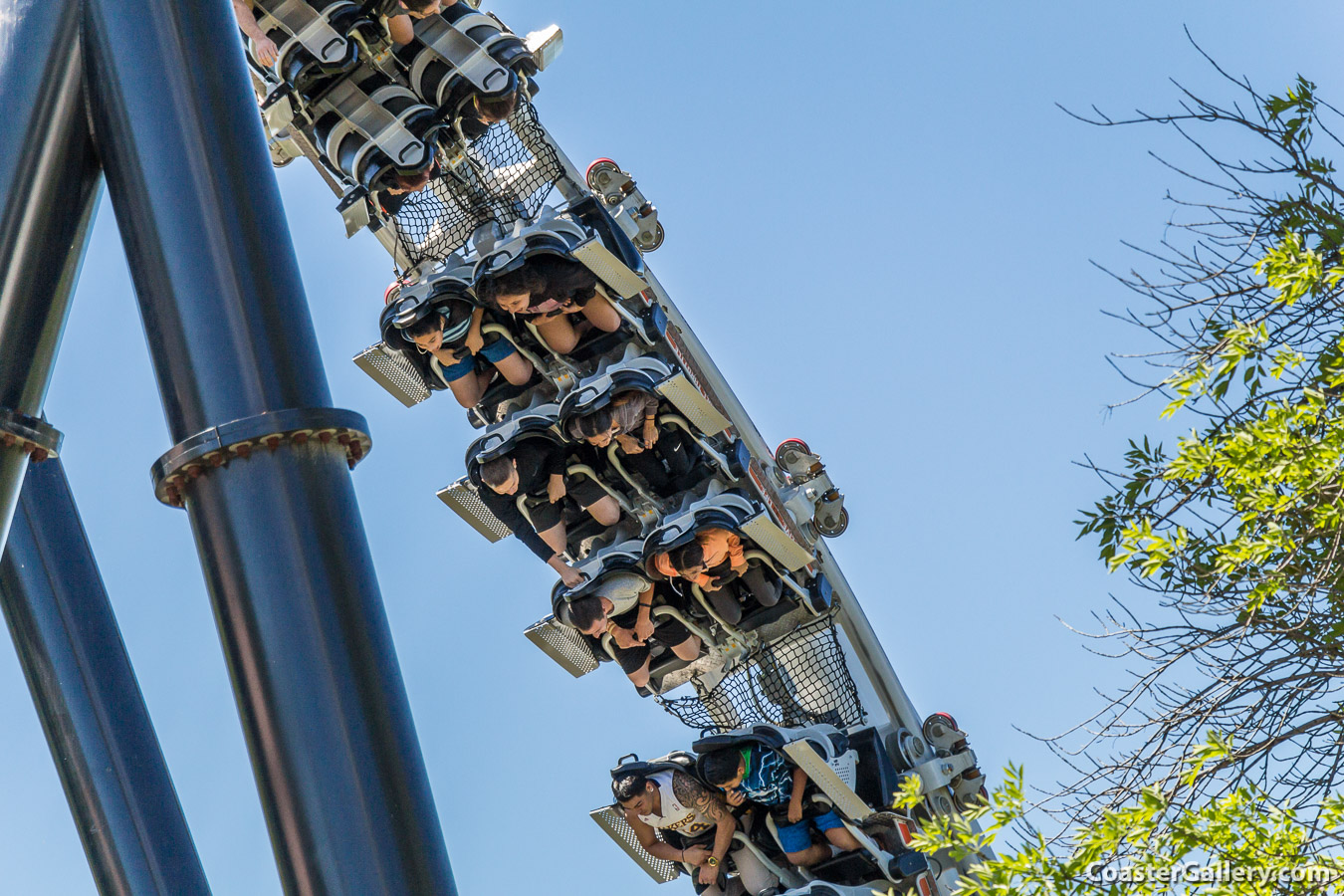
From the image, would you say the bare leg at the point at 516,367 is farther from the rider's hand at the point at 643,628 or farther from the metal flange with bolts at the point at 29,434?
the metal flange with bolts at the point at 29,434

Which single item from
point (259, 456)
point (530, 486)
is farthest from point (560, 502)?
point (259, 456)

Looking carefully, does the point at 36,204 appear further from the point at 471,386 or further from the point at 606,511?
the point at 471,386

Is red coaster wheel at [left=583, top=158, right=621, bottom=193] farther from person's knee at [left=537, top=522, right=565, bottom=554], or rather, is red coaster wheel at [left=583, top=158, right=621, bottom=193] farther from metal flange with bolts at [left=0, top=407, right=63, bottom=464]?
metal flange with bolts at [left=0, top=407, right=63, bottom=464]

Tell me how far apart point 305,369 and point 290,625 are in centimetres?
59

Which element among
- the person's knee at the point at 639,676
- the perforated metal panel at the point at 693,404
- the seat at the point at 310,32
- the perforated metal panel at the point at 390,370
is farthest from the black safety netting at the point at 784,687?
the seat at the point at 310,32

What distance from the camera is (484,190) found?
10719 mm

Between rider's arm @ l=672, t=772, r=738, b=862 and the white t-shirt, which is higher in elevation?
the white t-shirt

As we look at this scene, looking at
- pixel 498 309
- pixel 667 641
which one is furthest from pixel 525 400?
pixel 667 641

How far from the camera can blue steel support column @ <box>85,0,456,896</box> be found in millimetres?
3154

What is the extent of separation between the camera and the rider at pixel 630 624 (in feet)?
32.5

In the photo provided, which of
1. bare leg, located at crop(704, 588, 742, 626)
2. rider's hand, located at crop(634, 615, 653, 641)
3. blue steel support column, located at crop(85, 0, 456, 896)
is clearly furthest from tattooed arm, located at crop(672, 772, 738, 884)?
blue steel support column, located at crop(85, 0, 456, 896)

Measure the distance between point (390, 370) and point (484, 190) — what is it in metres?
1.38

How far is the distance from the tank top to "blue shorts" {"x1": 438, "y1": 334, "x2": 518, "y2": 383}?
111 inches

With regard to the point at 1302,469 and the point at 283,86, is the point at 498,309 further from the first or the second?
the point at 1302,469
